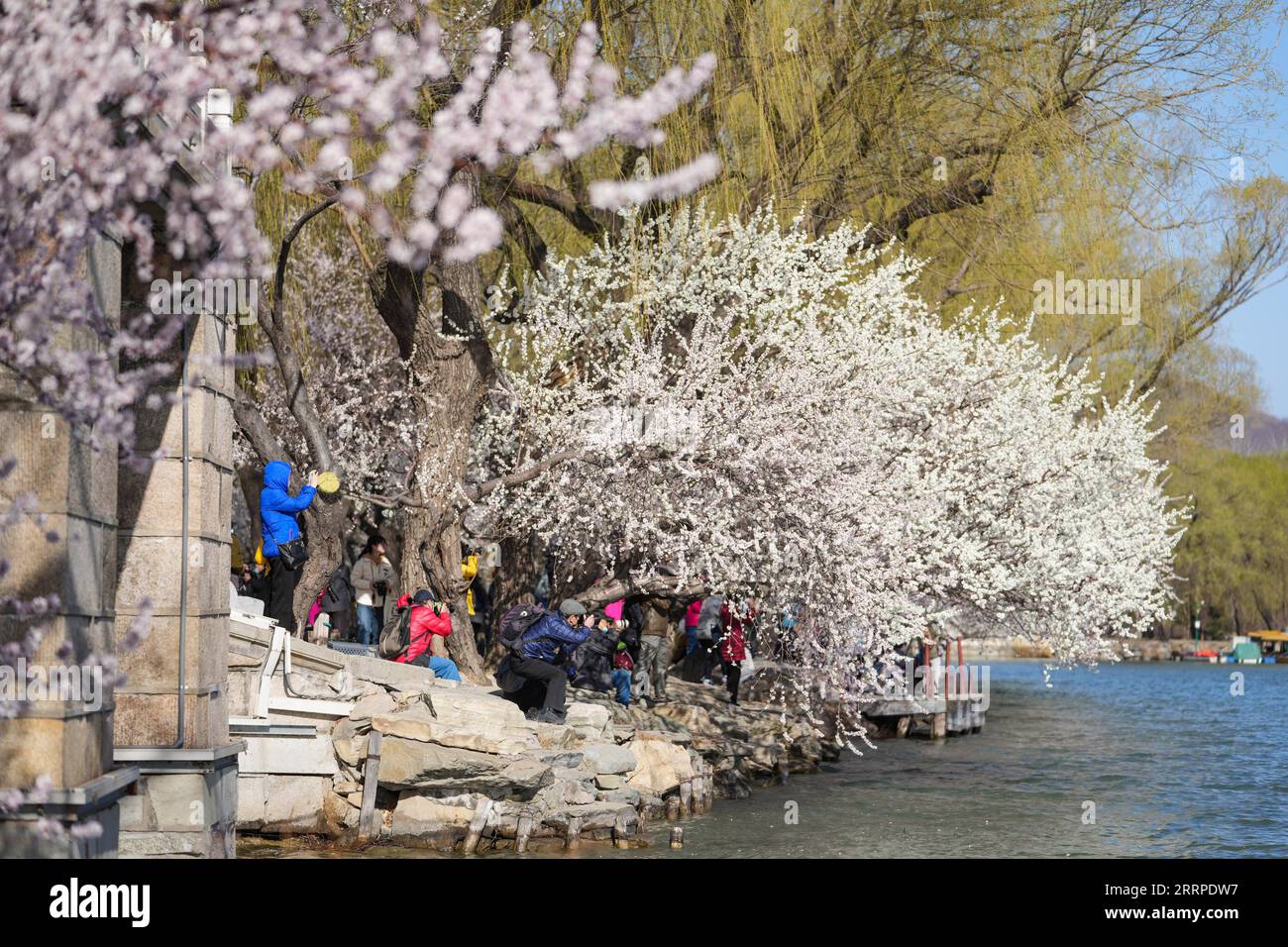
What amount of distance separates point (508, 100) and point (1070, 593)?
74.2 ft

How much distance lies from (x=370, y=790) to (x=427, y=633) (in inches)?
134

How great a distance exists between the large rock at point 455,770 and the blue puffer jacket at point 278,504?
101 inches

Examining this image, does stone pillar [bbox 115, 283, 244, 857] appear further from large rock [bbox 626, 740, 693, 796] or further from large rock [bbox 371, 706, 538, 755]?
large rock [bbox 626, 740, 693, 796]

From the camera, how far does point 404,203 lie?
55.4ft

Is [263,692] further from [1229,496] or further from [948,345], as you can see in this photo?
[1229,496]

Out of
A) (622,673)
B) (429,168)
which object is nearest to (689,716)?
(622,673)

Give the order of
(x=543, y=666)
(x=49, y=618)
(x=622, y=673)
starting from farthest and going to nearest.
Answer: (x=622, y=673), (x=543, y=666), (x=49, y=618)

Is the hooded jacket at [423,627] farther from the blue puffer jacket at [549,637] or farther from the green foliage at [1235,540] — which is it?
the green foliage at [1235,540]

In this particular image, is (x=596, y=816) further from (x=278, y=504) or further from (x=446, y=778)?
(x=278, y=504)

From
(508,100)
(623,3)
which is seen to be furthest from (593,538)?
(508,100)

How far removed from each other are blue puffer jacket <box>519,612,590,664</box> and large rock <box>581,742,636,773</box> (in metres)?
1.14

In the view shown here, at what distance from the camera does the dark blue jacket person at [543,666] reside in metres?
18.0

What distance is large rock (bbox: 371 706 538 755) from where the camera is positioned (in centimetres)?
1605

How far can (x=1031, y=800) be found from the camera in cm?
2222
